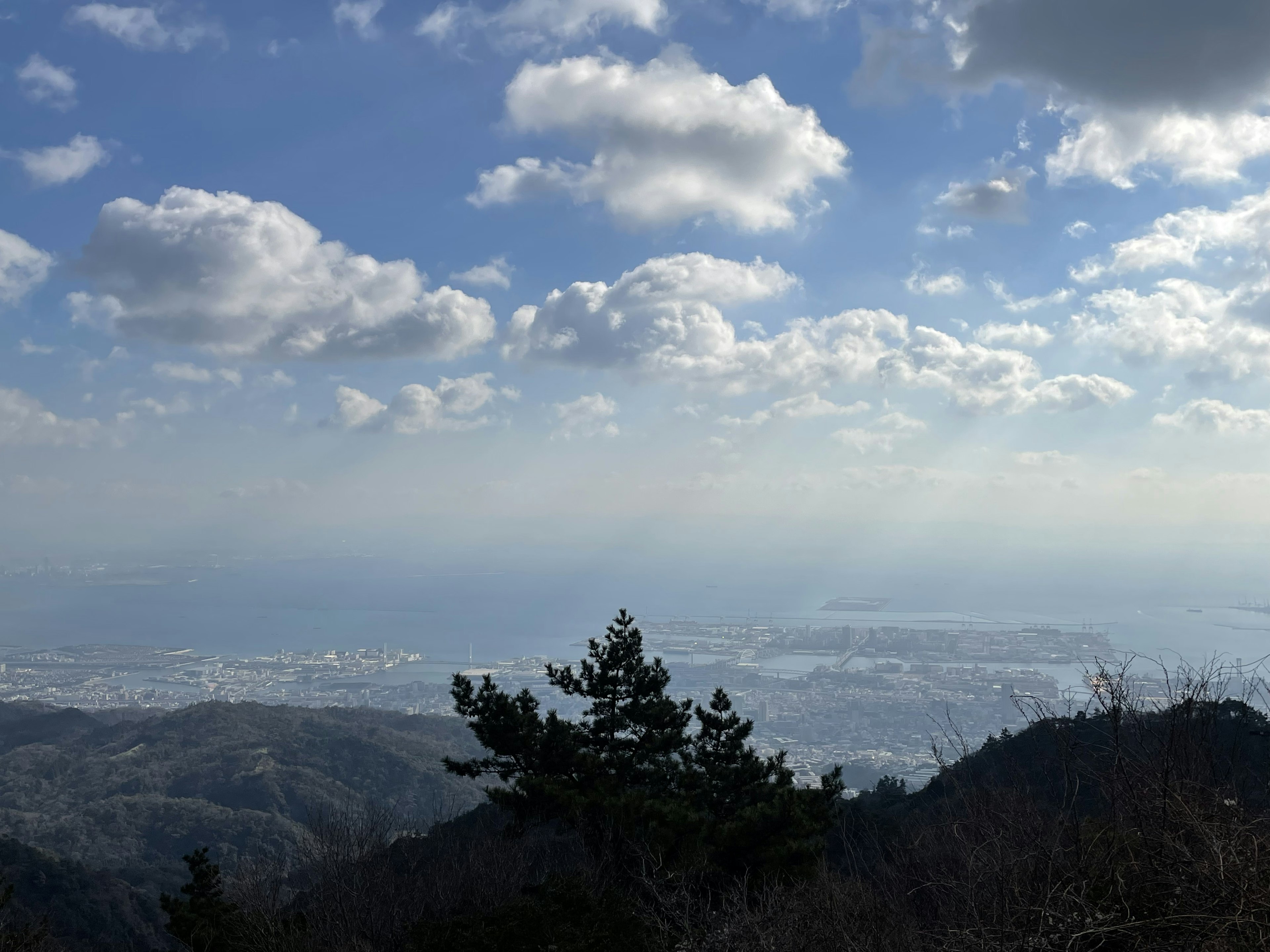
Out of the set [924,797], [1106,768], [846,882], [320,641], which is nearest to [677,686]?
[924,797]

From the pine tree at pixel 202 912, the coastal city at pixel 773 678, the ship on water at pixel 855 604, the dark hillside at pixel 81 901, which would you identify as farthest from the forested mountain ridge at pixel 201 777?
the ship on water at pixel 855 604

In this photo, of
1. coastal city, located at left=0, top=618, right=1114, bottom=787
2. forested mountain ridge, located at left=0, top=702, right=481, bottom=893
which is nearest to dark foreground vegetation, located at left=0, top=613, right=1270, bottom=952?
coastal city, located at left=0, top=618, right=1114, bottom=787

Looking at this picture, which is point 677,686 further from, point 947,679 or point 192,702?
point 192,702

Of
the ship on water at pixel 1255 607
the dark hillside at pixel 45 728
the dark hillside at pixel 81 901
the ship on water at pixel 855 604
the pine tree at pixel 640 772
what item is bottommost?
the dark hillside at pixel 45 728

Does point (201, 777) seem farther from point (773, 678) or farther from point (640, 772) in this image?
point (640, 772)

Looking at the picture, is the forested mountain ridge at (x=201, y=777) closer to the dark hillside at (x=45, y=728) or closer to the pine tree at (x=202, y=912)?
the dark hillside at (x=45, y=728)
